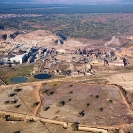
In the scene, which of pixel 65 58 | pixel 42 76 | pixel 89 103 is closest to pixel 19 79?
pixel 42 76

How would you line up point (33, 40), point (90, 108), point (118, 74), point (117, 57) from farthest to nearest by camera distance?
point (33, 40)
point (117, 57)
point (118, 74)
point (90, 108)

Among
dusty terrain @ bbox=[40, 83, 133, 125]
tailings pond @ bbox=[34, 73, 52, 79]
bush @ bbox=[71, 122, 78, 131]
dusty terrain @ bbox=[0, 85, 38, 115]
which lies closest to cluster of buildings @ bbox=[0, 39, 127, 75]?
tailings pond @ bbox=[34, 73, 52, 79]

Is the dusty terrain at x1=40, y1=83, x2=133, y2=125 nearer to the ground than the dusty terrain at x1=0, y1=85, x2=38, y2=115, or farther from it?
farther from it

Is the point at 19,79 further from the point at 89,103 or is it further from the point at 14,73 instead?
the point at 89,103

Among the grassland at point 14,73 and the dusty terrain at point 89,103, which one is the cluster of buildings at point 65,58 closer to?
the grassland at point 14,73

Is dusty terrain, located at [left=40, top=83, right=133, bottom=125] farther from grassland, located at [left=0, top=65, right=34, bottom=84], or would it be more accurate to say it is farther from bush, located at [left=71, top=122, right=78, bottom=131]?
grassland, located at [left=0, top=65, right=34, bottom=84]

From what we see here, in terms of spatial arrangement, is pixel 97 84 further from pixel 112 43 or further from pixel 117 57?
pixel 112 43

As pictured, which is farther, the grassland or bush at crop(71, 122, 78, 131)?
the grassland

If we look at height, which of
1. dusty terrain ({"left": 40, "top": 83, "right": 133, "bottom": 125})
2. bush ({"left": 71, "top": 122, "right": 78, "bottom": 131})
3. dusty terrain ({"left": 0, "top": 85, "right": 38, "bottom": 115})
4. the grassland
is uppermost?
bush ({"left": 71, "top": 122, "right": 78, "bottom": 131})

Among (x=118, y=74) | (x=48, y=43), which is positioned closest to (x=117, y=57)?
(x=118, y=74)

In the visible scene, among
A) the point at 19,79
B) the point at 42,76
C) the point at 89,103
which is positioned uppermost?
the point at 89,103

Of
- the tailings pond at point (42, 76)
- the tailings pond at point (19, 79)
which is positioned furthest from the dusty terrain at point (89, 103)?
the tailings pond at point (19, 79)
